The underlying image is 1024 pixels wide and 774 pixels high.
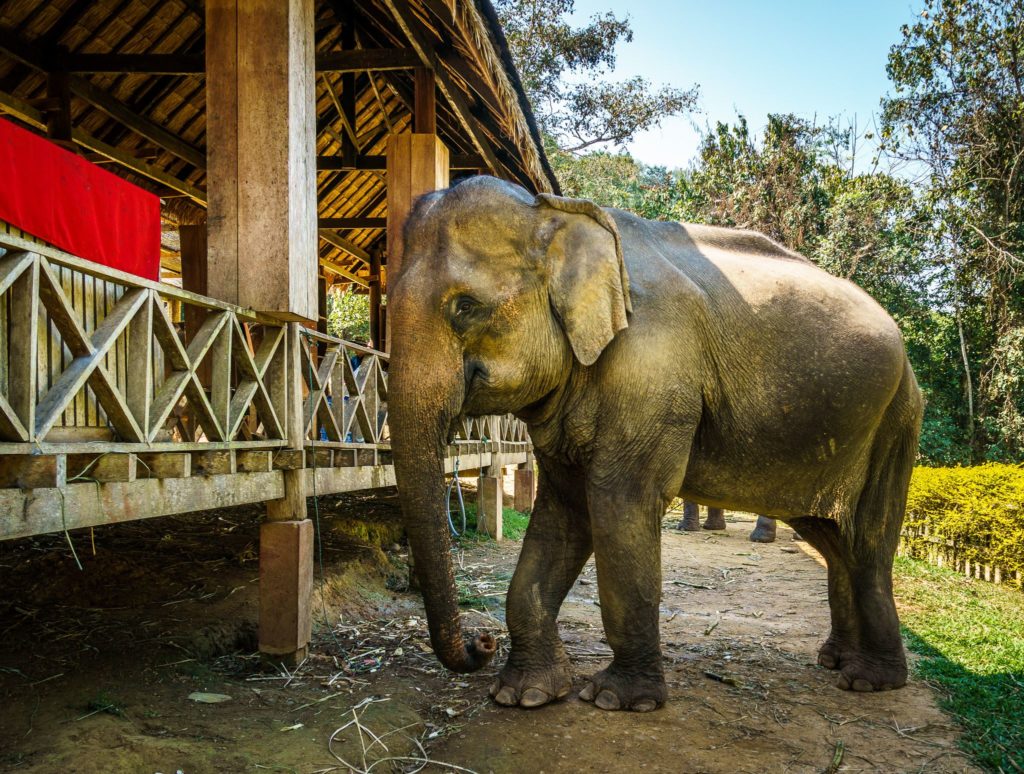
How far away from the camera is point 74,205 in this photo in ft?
15.1

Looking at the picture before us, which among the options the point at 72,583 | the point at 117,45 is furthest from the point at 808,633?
the point at 117,45

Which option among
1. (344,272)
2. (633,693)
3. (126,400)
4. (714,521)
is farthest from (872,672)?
(344,272)

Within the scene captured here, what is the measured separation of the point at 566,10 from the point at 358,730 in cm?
2142

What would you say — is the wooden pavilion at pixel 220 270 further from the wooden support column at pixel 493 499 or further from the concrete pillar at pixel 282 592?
the wooden support column at pixel 493 499

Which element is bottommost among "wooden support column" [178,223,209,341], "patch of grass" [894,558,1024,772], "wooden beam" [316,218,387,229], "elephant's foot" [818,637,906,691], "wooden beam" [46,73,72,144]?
"patch of grass" [894,558,1024,772]

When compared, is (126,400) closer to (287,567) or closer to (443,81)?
(287,567)

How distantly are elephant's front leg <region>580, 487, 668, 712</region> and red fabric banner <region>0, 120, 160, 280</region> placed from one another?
3.07 metres

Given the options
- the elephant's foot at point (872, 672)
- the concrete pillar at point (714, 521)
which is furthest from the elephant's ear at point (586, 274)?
the concrete pillar at point (714, 521)

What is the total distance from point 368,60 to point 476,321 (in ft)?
14.9

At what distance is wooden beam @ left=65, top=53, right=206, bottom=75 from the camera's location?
7348 millimetres

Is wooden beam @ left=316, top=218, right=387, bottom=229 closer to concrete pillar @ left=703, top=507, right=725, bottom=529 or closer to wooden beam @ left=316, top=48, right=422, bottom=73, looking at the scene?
wooden beam @ left=316, top=48, right=422, bottom=73

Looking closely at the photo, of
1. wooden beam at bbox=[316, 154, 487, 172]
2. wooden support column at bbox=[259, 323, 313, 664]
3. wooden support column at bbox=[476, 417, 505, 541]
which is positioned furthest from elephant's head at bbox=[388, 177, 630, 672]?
wooden support column at bbox=[476, 417, 505, 541]

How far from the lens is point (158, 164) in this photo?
9680mm

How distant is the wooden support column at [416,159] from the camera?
301 inches
